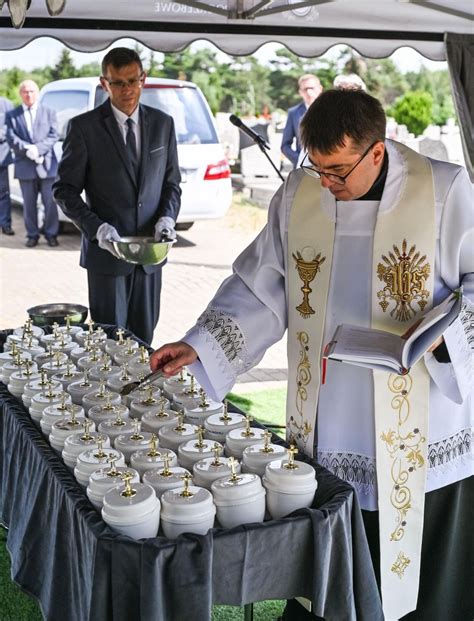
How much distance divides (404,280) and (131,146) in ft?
8.36

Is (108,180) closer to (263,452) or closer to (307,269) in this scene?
(307,269)

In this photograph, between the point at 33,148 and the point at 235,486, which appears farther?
the point at 33,148

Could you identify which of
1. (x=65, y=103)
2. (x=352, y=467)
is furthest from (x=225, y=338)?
(x=65, y=103)

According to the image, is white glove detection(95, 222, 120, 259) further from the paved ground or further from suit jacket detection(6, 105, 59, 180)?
suit jacket detection(6, 105, 59, 180)

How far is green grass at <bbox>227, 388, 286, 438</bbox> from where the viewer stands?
520cm

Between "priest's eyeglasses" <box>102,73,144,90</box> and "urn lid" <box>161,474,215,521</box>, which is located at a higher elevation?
"priest's eyeglasses" <box>102,73,144,90</box>

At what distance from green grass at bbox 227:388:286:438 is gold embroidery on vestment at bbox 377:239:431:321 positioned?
103 inches

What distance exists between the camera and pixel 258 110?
19.2 meters

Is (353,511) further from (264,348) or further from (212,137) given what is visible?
(212,137)

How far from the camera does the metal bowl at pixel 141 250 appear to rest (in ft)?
13.4

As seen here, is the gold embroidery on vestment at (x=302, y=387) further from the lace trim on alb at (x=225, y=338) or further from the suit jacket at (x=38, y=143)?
the suit jacket at (x=38, y=143)

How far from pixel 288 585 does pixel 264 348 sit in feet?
2.47

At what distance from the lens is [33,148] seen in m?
10.1

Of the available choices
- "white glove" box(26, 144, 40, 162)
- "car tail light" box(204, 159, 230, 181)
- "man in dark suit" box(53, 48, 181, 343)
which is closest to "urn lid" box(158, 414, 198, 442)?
"man in dark suit" box(53, 48, 181, 343)
